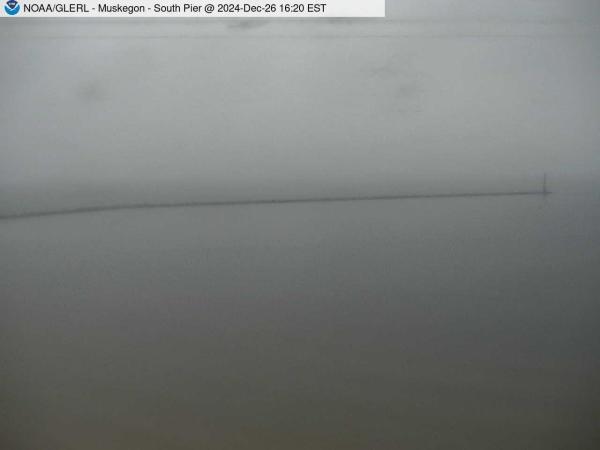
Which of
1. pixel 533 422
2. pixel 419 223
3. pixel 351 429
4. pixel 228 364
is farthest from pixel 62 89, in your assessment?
pixel 533 422

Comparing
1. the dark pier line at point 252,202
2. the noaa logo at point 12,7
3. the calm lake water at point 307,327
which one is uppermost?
the noaa logo at point 12,7

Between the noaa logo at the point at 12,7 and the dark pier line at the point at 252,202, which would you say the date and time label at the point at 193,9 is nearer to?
the noaa logo at the point at 12,7

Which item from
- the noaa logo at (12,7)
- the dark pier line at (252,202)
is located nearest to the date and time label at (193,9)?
the noaa logo at (12,7)

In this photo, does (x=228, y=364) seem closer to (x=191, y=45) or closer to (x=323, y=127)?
(x=323, y=127)

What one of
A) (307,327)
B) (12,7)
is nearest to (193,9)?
(12,7)

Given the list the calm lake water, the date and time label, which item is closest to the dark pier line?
the calm lake water
